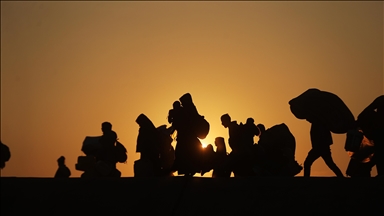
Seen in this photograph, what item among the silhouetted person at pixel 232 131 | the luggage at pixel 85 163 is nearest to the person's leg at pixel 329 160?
the silhouetted person at pixel 232 131

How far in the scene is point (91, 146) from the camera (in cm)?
1499

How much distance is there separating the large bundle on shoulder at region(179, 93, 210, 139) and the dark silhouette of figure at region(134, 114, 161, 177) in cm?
105

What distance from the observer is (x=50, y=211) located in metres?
10.4

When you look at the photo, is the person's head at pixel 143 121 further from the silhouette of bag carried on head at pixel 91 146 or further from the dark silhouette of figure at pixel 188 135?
the silhouette of bag carried on head at pixel 91 146

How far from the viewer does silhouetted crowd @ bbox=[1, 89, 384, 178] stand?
11.7 meters

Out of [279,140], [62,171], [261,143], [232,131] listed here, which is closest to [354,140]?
[279,140]

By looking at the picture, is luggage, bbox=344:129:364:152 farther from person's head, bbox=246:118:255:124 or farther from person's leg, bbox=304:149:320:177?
person's head, bbox=246:118:255:124

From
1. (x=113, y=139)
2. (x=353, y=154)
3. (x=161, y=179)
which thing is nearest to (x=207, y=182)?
(x=161, y=179)

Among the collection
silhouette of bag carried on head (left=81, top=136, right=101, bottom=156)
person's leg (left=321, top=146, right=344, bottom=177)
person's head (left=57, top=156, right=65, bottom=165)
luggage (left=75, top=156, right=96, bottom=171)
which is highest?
person's head (left=57, top=156, right=65, bottom=165)

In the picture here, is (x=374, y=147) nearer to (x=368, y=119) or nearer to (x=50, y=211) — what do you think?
(x=368, y=119)

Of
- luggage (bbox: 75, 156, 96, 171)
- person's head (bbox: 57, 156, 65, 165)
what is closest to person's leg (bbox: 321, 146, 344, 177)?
luggage (bbox: 75, 156, 96, 171)

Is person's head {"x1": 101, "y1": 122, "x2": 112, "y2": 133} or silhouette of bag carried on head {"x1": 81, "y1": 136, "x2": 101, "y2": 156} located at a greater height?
person's head {"x1": 101, "y1": 122, "x2": 112, "y2": 133}

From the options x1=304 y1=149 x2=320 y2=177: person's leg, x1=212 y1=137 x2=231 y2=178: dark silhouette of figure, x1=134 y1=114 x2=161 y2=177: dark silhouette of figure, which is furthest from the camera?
x1=134 y1=114 x2=161 y2=177: dark silhouette of figure

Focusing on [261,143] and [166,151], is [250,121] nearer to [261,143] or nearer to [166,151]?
[261,143]
